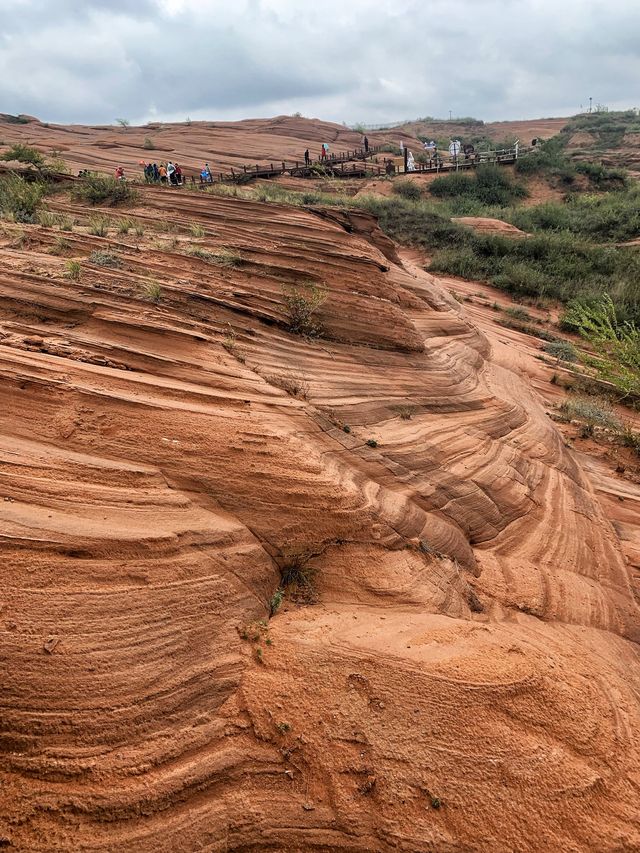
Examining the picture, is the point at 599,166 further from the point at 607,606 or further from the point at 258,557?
the point at 258,557

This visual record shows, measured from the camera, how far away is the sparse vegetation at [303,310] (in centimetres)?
672

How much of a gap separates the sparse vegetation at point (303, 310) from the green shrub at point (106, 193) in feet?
15.5

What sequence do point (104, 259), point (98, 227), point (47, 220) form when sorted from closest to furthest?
point (104, 259) < point (98, 227) < point (47, 220)

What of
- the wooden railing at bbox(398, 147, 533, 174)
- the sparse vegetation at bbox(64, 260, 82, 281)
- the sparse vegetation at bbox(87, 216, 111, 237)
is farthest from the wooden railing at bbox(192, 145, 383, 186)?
the sparse vegetation at bbox(64, 260, 82, 281)

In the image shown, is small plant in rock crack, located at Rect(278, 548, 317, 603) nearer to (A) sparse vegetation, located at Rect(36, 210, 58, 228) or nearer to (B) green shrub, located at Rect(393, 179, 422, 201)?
(A) sparse vegetation, located at Rect(36, 210, 58, 228)

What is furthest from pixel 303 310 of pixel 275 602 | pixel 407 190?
pixel 407 190

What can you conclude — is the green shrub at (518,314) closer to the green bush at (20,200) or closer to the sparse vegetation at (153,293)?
the sparse vegetation at (153,293)

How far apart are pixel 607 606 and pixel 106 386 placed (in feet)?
19.0

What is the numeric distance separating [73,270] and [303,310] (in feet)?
9.19

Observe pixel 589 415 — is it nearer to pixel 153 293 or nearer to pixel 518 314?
pixel 518 314

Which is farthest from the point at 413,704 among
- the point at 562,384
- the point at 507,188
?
the point at 507,188

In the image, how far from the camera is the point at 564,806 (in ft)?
10.4

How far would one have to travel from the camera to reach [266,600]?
4.04 metres

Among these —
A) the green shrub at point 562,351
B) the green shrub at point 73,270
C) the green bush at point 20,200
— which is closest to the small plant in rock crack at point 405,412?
the green shrub at point 73,270
